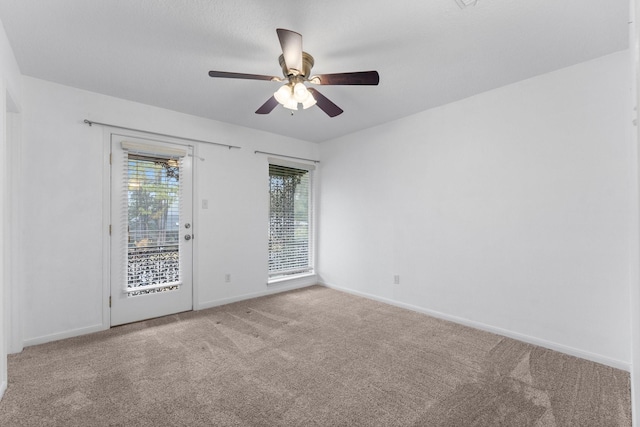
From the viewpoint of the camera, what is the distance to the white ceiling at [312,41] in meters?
1.82

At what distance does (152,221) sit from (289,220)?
2.02 m

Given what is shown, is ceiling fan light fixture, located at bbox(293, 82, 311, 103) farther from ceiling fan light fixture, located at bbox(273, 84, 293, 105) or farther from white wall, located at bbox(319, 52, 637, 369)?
white wall, located at bbox(319, 52, 637, 369)

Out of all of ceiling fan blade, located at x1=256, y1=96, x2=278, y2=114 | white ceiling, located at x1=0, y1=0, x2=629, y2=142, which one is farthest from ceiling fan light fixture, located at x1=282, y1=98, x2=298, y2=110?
white ceiling, located at x1=0, y1=0, x2=629, y2=142

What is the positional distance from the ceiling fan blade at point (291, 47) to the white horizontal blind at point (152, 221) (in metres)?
2.24

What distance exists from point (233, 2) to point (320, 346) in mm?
2760

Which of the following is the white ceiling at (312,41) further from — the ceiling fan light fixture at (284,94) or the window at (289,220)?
the window at (289,220)

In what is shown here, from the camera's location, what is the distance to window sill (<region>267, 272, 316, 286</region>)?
14.7ft

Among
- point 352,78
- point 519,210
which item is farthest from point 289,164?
point 519,210

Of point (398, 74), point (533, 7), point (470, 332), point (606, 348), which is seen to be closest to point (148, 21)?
point (398, 74)

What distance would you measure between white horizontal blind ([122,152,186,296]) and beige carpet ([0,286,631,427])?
54 centimetres

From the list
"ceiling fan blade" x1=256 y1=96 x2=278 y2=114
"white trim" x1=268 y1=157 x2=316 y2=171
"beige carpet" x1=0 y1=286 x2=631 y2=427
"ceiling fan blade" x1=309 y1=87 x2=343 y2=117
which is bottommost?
"beige carpet" x1=0 y1=286 x2=631 y2=427

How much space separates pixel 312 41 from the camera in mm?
2135

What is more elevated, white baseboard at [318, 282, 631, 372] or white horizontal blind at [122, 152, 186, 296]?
white horizontal blind at [122, 152, 186, 296]

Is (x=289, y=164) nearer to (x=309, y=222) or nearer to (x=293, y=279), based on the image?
(x=309, y=222)
